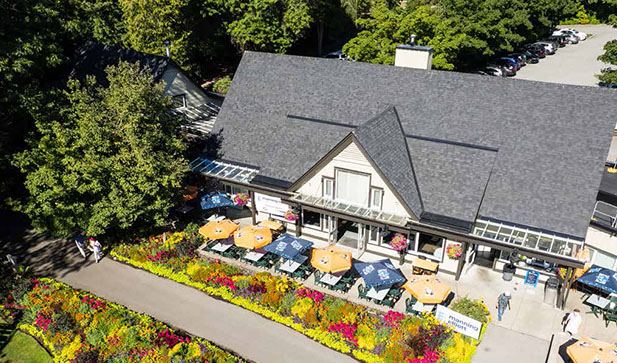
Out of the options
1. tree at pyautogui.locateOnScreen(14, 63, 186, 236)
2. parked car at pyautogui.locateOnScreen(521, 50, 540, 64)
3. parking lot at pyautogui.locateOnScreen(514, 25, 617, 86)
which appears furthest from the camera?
parked car at pyautogui.locateOnScreen(521, 50, 540, 64)

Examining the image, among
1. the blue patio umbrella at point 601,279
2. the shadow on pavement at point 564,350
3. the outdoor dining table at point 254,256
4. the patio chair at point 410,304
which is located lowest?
the shadow on pavement at point 564,350

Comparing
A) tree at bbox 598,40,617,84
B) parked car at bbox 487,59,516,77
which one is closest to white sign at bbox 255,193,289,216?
tree at bbox 598,40,617,84

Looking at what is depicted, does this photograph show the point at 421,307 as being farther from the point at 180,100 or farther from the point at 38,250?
the point at 180,100

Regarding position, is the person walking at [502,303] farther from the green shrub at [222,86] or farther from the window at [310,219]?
the green shrub at [222,86]

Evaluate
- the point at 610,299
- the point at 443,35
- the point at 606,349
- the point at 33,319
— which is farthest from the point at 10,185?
the point at 443,35

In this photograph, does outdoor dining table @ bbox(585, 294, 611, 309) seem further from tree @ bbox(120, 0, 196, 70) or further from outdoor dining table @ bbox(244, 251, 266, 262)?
tree @ bbox(120, 0, 196, 70)

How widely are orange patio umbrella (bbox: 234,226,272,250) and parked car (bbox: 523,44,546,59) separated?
2458 inches

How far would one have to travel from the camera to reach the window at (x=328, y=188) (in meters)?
28.9

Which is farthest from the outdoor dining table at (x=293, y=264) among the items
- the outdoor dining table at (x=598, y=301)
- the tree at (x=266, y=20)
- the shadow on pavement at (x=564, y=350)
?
the tree at (x=266, y=20)

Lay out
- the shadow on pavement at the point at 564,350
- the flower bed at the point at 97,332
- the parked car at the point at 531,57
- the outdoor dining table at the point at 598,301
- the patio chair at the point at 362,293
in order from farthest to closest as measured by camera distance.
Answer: the parked car at the point at 531,57, the patio chair at the point at 362,293, the outdoor dining table at the point at 598,301, the flower bed at the point at 97,332, the shadow on pavement at the point at 564,350

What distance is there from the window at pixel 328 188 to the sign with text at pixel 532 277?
12.4m

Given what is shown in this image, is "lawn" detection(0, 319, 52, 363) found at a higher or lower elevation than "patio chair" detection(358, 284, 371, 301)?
lower

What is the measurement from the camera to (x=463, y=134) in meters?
28.3

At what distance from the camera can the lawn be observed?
77.7 feet
